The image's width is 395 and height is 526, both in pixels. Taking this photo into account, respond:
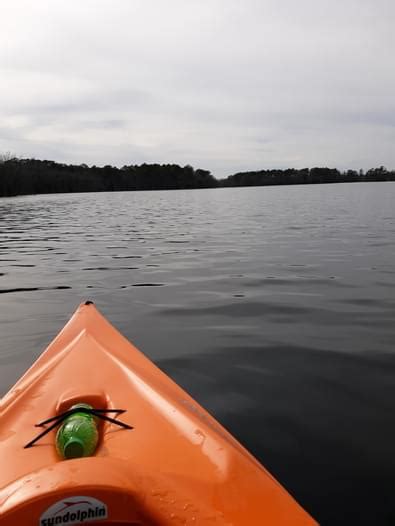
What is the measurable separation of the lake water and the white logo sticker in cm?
151

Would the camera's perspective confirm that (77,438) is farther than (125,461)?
Yes

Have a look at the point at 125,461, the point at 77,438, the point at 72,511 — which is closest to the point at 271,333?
the point at 77,438

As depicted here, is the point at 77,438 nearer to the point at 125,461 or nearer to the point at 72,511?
the point at 125,461

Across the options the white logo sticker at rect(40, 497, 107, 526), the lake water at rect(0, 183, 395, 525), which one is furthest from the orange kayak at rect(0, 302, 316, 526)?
the lake water at rect(0, 183, 395, 525)

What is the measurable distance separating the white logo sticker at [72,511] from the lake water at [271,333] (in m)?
1.51

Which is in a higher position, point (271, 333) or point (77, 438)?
point (77, 438)

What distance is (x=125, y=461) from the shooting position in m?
1.73

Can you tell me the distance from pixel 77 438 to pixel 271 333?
11.0ft

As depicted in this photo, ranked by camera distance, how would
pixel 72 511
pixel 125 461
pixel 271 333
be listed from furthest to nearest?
pixel 271 333, pixel 125 461, pixel 72 511

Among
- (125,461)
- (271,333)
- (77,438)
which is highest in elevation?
(125,461)

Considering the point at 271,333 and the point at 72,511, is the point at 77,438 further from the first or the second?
the point at 271,333

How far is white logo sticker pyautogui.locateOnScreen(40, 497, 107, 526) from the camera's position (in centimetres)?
137

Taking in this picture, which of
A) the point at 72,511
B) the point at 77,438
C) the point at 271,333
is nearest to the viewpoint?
the point at 72,511

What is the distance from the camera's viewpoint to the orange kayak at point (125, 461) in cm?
139
